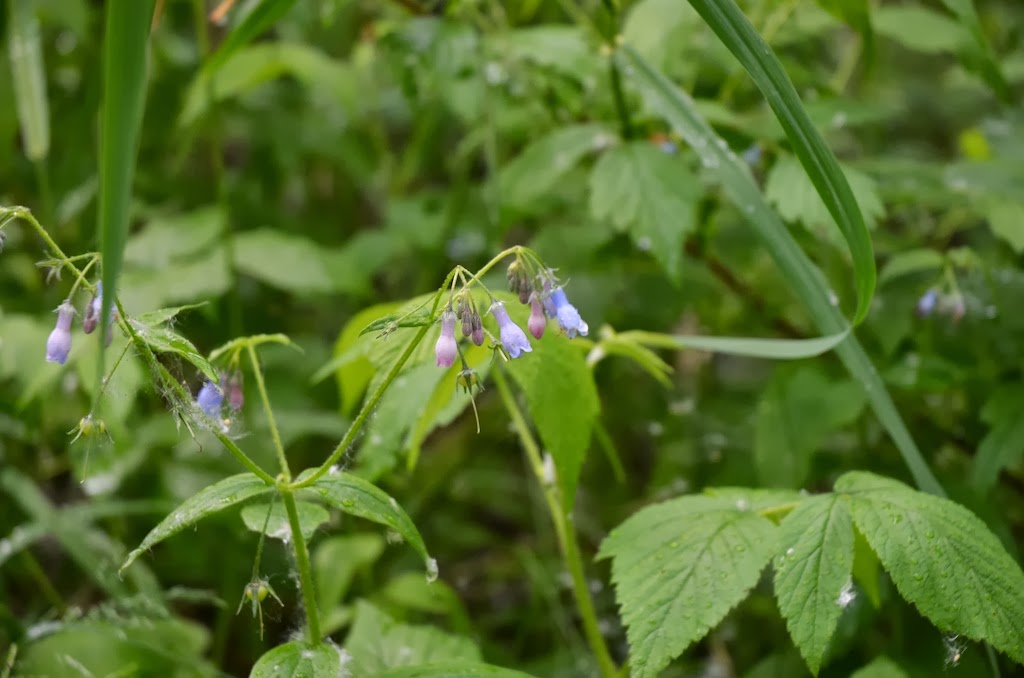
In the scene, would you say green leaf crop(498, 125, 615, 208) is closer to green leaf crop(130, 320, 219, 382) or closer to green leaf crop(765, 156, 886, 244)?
green leaf crop(765, 156, 886, 244)

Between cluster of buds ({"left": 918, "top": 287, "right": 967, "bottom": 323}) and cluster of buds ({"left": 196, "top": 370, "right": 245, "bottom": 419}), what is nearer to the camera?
cluster of buds ({"left": 196, "top": 370, "right": 245, "bottom": 419})

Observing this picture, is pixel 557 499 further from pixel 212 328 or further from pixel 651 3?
pixel 212 328

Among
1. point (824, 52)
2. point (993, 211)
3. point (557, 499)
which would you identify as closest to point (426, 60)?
point (557, 499)

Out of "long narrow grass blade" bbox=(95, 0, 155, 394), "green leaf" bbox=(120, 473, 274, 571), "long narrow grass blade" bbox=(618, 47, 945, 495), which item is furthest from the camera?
"long narrow grass blade" bbox=(618, 47, 945, 495)

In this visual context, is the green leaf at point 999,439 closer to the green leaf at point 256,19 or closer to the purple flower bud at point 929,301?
the purple flower bud at point 929,301

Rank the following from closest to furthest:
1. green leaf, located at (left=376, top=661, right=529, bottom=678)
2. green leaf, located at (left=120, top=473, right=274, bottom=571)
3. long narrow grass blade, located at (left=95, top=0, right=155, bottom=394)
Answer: long narrow grass blade, located at (left=95, top=0, right=155, bottom=394)
green leaf, located at (left=120, top=473, right=274, bottom=571)
green leaf, located at (left=376, top=661, right=529, bottom=678)

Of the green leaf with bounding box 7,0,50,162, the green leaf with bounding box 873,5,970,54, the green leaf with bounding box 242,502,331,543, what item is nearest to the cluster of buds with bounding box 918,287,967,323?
the green leaf with bounding box 873,5,970,54

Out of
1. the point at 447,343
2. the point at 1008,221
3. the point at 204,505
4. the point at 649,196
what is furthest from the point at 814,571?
the point at 1008,221
